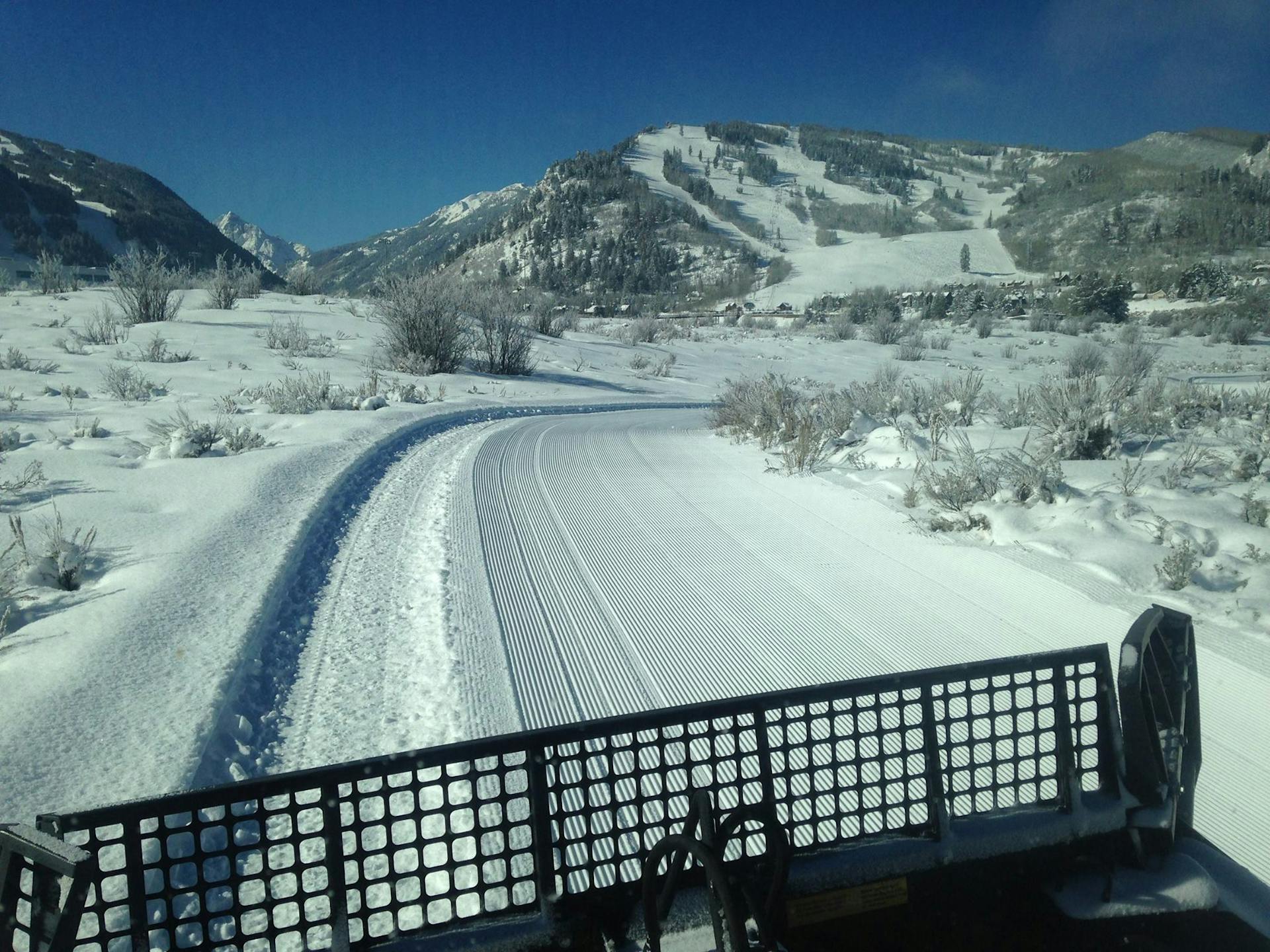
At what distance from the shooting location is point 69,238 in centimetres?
5672

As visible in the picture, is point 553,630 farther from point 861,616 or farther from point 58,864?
point 58,864

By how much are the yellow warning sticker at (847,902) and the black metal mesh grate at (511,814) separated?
0.36ft

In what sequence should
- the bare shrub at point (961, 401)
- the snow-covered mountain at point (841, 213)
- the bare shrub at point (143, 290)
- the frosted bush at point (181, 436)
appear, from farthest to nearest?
the snow-covered mountain at point (841, 213)
the bare shrub at point (143, 290)
the bare shrub at point (961, 401)
the frosted bush at point (181, 436)

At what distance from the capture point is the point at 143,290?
20.1m

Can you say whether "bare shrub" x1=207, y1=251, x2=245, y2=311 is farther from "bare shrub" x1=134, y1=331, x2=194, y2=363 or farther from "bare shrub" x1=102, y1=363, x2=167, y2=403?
"bare shrub" x1=102, y1=363, x2=167, y2=403

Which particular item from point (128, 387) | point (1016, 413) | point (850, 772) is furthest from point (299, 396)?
point (850, 772)

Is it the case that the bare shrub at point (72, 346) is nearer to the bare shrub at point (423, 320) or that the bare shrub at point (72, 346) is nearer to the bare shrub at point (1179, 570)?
the bare shrub at point (423, 320)

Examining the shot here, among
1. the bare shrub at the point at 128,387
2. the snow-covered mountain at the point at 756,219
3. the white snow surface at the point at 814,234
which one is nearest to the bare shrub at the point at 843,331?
the bare shrub at the point at 128,387

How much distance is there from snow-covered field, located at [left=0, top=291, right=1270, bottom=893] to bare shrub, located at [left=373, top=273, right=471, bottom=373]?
836 cm

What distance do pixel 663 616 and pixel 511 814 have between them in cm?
185

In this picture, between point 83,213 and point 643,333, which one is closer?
point 643,333

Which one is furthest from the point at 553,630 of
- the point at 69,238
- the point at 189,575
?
the point at 69,238

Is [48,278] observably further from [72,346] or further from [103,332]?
[72,346]

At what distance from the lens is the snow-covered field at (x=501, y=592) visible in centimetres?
319
